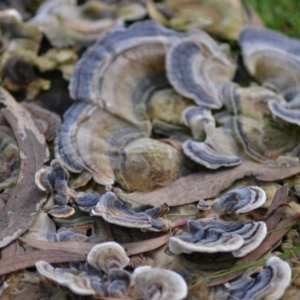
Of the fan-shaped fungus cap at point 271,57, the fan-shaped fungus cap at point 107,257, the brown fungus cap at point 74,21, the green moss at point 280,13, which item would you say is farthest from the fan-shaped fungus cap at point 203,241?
the green moss at point 280,13

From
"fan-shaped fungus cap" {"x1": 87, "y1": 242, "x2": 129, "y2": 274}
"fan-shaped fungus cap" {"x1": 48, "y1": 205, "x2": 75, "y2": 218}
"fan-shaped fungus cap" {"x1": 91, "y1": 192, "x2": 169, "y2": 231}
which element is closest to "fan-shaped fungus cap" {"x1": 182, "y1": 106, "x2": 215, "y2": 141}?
"fan-shaped fungus cap" {"x1": 91, "y1": 192, "x2": 169, "y2": 231}

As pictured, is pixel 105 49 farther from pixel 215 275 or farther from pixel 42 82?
pixel 215 275

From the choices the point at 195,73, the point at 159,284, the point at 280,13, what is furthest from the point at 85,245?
the point at 280,13

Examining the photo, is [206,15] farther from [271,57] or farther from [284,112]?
[284,112]

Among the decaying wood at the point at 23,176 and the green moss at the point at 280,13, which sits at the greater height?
the green moss at the point at 280,13

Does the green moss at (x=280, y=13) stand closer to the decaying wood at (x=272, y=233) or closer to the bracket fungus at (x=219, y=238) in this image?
the decaying wood at (x=272, y=233)

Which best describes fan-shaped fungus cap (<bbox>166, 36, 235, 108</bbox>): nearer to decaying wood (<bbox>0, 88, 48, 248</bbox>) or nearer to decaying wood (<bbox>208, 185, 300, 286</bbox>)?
decaying wood (<bbox>208, 185, 300, 286</bbox>)
